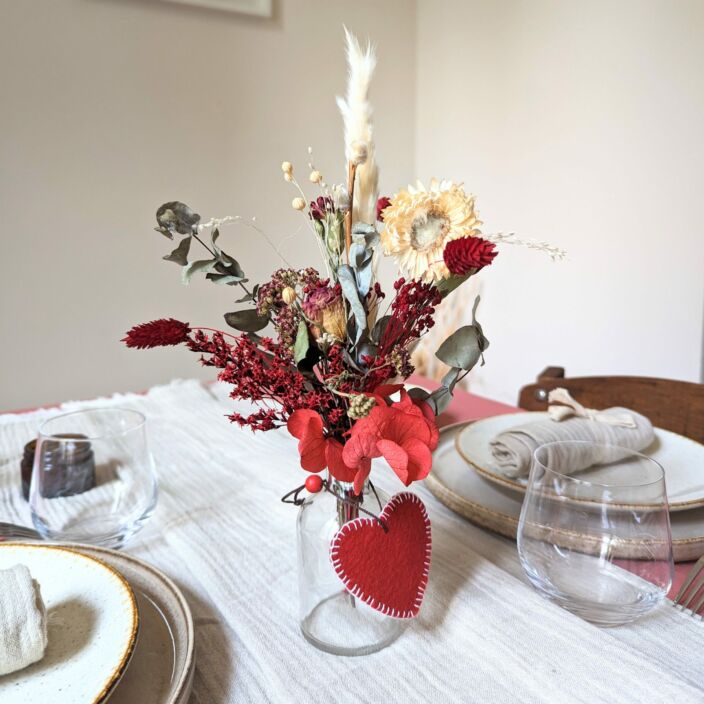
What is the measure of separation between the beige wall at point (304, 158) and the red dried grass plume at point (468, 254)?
1.47 m

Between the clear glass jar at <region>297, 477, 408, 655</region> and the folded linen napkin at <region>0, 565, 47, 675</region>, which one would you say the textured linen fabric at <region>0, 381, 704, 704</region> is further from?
the folded linen napkin at <region>0, 565, 47, 675</region>

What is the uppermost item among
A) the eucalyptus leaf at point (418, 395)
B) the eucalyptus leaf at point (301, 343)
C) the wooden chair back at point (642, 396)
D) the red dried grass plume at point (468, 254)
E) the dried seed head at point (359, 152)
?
the dried seed head at point (359, 152)

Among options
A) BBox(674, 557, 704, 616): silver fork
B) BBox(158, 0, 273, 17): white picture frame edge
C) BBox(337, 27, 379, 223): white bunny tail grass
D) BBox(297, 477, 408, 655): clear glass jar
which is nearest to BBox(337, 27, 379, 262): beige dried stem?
BBox(337, 27, 379, 223): white bunny tail grass

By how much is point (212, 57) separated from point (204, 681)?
6.76 feet

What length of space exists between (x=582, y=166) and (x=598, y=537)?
1.61 metres

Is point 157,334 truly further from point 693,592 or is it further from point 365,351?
point 693,592

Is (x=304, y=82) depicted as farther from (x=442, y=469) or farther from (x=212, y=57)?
(x=442, y=469)

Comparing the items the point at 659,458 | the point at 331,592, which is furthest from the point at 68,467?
the point at 659,458

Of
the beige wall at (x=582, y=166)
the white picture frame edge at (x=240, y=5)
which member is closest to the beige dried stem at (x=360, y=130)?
the beige wall at (x=582, y=166)

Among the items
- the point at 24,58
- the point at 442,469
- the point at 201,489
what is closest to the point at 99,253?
the point at 24,58

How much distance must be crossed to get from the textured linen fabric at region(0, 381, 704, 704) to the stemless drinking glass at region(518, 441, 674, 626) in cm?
2

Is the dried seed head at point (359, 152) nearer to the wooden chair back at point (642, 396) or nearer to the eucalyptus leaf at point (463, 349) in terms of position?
the eucalyptus leaf at point (463, 349)

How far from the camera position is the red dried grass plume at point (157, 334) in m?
0.46

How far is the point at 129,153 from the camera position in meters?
1.99
